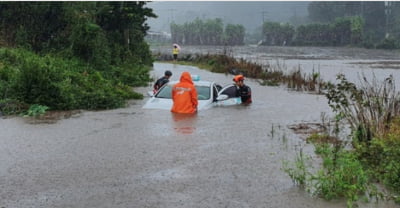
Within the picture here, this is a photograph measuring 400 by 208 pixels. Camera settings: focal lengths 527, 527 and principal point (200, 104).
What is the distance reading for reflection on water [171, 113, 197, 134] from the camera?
1207cm

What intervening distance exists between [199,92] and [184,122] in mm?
2707

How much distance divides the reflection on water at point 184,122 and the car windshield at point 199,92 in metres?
1.35

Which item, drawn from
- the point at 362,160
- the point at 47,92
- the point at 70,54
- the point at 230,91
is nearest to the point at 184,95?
the point at 230,91

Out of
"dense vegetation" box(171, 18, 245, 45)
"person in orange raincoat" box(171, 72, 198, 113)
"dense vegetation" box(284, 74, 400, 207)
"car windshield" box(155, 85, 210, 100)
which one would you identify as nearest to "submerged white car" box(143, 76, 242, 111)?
"car windshield" box(155, 85, 210, 100)

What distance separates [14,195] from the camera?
6.92 m

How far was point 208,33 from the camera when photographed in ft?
415

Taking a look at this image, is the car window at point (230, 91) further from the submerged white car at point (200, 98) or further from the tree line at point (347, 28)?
the tree line at point (347, 28)

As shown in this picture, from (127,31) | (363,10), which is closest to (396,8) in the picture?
(363,10)

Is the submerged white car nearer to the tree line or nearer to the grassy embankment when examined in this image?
the grassy embankment

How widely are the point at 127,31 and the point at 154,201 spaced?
2409 centimetres

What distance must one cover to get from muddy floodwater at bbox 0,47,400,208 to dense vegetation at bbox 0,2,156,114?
1270 mm

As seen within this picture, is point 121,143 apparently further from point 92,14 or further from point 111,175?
point 92,14

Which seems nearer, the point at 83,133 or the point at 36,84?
the point at 83,133

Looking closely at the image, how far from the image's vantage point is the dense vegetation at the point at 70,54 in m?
14.8
